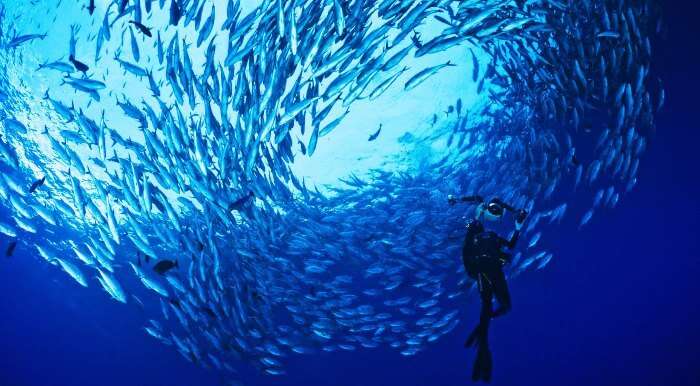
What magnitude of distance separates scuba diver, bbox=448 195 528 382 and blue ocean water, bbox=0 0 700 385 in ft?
29.2

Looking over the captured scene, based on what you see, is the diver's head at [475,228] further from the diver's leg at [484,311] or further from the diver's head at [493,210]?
the diver's leg at [484,311]

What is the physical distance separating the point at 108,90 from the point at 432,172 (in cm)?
1110

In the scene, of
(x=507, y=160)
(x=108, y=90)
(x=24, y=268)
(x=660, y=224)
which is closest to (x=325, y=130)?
(x=108, y=90)

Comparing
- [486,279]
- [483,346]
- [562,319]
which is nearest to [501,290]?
[486,279]

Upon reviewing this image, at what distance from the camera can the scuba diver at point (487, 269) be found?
216 inches

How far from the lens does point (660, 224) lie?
19.1 meters

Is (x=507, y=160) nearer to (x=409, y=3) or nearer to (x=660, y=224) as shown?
(x=409, y=3)

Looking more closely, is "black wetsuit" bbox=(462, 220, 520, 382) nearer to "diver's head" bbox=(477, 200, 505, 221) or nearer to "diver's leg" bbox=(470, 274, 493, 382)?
"diver's leg" bbox=(470, 274, 493, 382)

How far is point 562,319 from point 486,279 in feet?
102

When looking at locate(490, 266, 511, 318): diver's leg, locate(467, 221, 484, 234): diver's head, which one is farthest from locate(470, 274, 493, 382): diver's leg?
locate(467, 221, 484, 234): diver's head

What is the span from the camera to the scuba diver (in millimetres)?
A: 5492

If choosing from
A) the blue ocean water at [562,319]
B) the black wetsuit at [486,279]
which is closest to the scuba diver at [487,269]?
the black wetsuit at [486,279]

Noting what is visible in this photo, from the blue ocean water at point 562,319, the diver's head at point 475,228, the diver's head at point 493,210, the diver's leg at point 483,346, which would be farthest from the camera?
the blue ocean water at point 562,319

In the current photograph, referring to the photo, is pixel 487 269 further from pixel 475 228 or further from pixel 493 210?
pixel 493 210
